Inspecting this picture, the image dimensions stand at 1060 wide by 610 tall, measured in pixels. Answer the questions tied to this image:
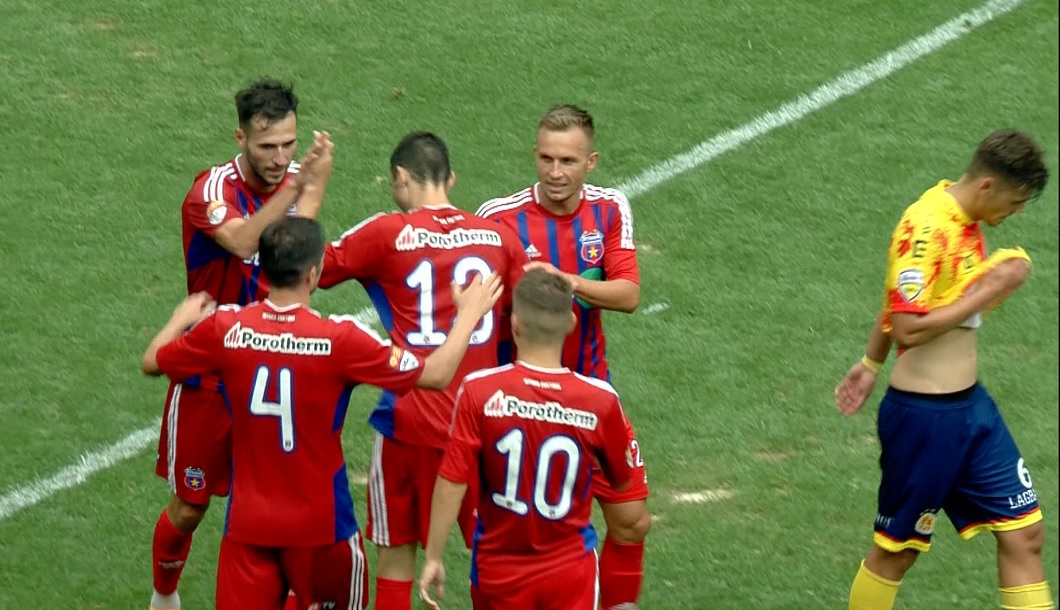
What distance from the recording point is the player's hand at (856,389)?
22.9 feet

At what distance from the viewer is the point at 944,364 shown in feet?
21.8

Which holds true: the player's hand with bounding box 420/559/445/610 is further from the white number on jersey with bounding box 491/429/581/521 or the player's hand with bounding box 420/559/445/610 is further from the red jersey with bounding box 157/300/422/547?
the red jersey with bounding box 157/300/422/547

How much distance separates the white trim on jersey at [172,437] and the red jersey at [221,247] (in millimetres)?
417

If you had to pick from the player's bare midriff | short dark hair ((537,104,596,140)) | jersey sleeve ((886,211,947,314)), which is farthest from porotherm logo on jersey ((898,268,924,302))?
short dark hair ((537,104,596,140))

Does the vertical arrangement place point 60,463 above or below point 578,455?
below

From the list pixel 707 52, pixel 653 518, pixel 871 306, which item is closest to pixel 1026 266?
pixel 653 518

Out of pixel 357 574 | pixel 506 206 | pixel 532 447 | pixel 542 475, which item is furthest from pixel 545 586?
pixel 506 206

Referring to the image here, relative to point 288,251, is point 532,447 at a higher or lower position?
lower

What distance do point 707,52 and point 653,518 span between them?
4775 millimetres

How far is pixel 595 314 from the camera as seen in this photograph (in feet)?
23.2

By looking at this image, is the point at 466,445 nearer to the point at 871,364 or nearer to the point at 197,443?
the point at 197,443

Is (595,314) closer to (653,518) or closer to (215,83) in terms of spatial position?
(653,518)

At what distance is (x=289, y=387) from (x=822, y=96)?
Answer: 669 cm

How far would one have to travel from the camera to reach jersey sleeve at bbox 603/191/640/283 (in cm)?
696
